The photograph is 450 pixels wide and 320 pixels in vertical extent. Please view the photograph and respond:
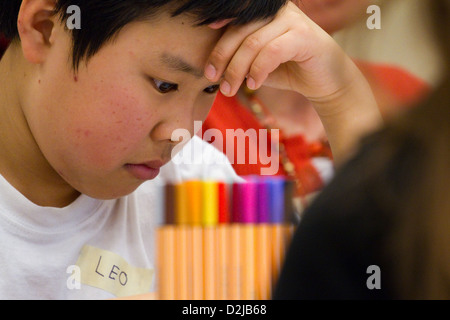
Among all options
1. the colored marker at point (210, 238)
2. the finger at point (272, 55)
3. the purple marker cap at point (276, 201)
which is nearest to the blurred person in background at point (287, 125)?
the purple marker cap at point (276, 201)

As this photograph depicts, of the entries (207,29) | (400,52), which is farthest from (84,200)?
(400,52)

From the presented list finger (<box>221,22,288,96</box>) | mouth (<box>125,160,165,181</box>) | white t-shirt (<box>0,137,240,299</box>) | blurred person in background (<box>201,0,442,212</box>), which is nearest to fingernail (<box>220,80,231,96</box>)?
finger (<box>221,22,288,96</box>)

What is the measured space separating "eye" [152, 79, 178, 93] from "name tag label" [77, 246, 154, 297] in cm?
24

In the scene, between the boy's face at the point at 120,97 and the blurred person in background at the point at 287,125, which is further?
the blurred person in background at the point at 287,125

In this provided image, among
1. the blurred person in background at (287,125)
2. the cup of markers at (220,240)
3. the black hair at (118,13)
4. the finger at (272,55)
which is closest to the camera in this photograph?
the black hair at (118,13)

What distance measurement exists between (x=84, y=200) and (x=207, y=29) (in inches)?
10.6

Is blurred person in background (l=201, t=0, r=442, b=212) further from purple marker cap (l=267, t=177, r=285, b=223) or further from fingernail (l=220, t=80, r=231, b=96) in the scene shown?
fingernail (l=220, t=80, r=231, b=96)

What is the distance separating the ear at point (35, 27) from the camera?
67cm

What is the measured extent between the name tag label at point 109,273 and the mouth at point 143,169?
0.43 feet

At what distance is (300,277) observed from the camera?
0.34 meters

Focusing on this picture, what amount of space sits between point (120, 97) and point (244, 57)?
146 millimetres

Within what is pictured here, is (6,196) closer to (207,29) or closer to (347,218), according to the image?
(207,29)

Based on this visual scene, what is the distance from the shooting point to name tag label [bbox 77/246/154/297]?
0.78m

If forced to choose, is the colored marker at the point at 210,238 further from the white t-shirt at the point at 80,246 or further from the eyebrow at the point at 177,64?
the eyebrow at the point at 177,64
